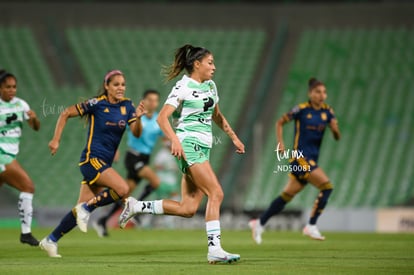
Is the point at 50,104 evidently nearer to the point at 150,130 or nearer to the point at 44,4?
the point at 44,4

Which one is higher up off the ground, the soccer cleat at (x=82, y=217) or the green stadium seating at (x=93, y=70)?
the green stadium seating at (x=93, y=70)

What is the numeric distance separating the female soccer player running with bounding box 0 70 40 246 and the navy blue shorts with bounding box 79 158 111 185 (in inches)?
66.2

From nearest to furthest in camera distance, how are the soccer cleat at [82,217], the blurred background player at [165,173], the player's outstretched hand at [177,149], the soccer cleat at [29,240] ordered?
the player's outstretched hand at [177,149], the soccer cleat at [82,217], the soccer cleat at [29,240], the blurred background player at [165,173]

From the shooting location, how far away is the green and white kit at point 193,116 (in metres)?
9.60

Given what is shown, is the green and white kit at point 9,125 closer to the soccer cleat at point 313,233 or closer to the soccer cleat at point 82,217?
the soccer cleat at point 82,217

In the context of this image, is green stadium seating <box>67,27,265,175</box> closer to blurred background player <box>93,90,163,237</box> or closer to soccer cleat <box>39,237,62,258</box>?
blurred background player <box>93,90,163,237</box>

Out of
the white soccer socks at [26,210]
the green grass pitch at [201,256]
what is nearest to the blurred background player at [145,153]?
the green grass pitch at [201,256]

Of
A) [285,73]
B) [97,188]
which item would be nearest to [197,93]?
[97,188]

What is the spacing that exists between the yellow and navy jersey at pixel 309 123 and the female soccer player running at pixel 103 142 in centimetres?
370

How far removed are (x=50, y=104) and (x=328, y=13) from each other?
9.86 metres

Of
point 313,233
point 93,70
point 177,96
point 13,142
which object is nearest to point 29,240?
point 13,142

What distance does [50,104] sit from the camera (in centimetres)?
2541

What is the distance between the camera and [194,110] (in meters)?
9.72

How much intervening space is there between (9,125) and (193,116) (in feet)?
13.1
